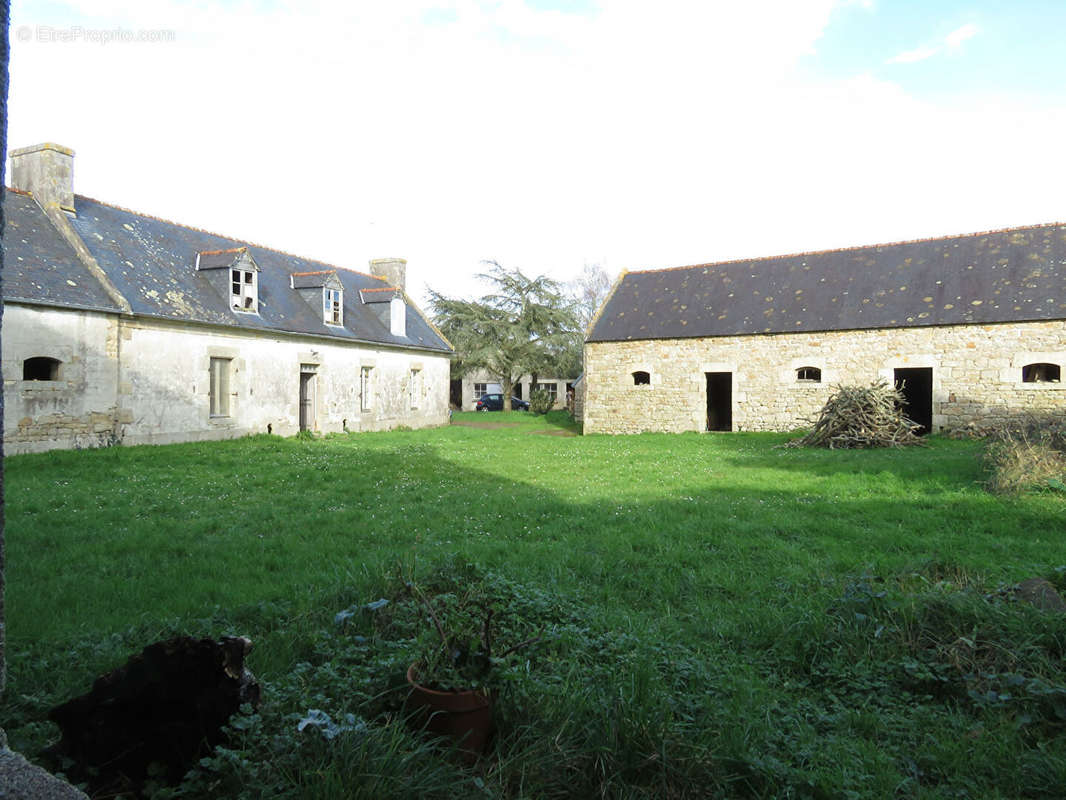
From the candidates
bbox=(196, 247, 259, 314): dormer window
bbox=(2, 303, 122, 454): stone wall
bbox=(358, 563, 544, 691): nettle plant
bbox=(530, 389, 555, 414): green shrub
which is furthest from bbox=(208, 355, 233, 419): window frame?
bbox=(530, 389, 555, 414): green shrub

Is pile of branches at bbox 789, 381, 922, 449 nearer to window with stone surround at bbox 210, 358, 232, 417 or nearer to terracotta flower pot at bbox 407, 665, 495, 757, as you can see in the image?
terracotta flower pot at bbox 407, 665, 495, 757

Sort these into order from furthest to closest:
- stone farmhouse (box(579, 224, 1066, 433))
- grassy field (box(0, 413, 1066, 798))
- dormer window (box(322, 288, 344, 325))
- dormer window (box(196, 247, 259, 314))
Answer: dormer window (box(322, 288, 344, 325)) < dormer window (box(196, 247, 259, 314)) < stone farmhouse (box(579, 224, 1066, 433)) < grassy field (box(0, 413, 1066, 798))

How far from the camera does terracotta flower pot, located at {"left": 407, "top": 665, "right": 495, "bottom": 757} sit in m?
2.72

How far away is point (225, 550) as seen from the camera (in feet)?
19.9

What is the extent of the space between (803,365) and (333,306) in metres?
14.9

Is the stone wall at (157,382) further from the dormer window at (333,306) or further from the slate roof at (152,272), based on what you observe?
the dormer window at (333,306)

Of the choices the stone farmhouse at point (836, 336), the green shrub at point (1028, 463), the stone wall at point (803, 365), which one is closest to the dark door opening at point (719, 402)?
the stone farmhouse at point (836, 336)

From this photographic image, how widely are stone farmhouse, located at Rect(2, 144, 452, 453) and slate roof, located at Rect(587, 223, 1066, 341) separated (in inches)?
357

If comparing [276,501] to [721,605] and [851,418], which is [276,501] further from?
[851,418]

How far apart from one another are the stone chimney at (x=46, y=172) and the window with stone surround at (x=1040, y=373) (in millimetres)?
24057

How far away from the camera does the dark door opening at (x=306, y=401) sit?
65.9 ft

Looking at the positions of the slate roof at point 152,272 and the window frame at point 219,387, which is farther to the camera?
the window frame at point 219,387

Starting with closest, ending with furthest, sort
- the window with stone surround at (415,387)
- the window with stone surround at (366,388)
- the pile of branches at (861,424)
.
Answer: the pile of branches at (861,424) → the window with stone surround at (366,388) → the window with stone surround at (415,387)

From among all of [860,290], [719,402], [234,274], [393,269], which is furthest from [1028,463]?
[393,269]
